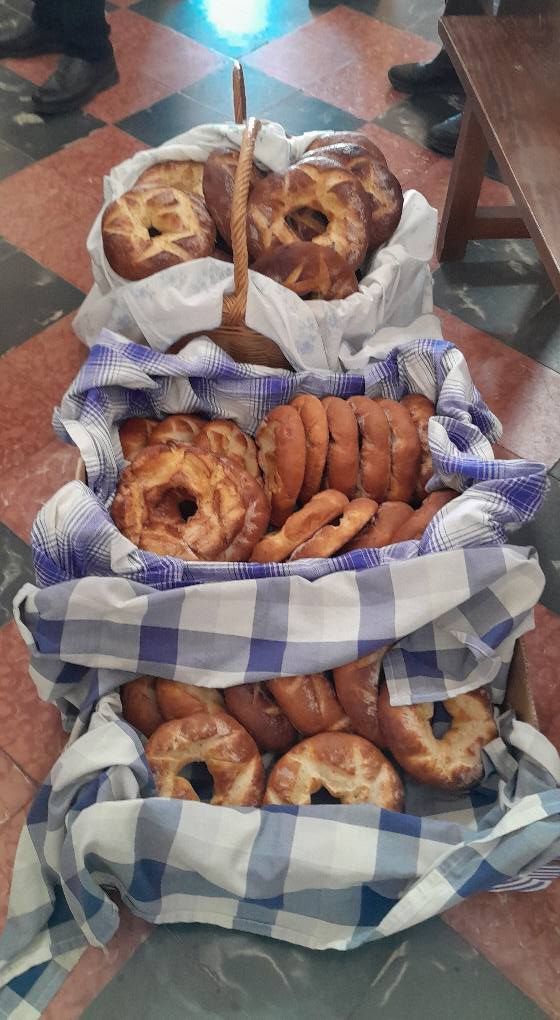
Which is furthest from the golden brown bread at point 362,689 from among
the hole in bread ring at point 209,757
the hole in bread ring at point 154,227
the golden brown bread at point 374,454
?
the hole in bread ring at point 154,227

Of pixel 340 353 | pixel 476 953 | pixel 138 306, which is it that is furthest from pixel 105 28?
pixel 476 953

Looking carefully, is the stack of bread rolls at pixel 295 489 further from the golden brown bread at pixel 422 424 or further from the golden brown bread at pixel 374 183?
the golden brown bread at pixel 374 183

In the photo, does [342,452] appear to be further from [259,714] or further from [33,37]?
[33,37]

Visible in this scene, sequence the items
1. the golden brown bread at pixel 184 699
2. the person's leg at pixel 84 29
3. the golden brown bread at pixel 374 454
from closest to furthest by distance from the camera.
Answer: the golden brown bread at pixel 184 699 → the golden brown bread at pixel 374 454 → the person's leg at pixel 84 29

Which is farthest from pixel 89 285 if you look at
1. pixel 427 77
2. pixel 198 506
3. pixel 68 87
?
pixel 427 77

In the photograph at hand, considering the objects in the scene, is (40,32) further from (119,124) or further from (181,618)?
(181,618)

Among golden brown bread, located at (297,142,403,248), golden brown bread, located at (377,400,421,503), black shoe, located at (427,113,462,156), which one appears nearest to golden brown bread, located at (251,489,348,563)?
golden brown bread, located at (377,400,421,503)
